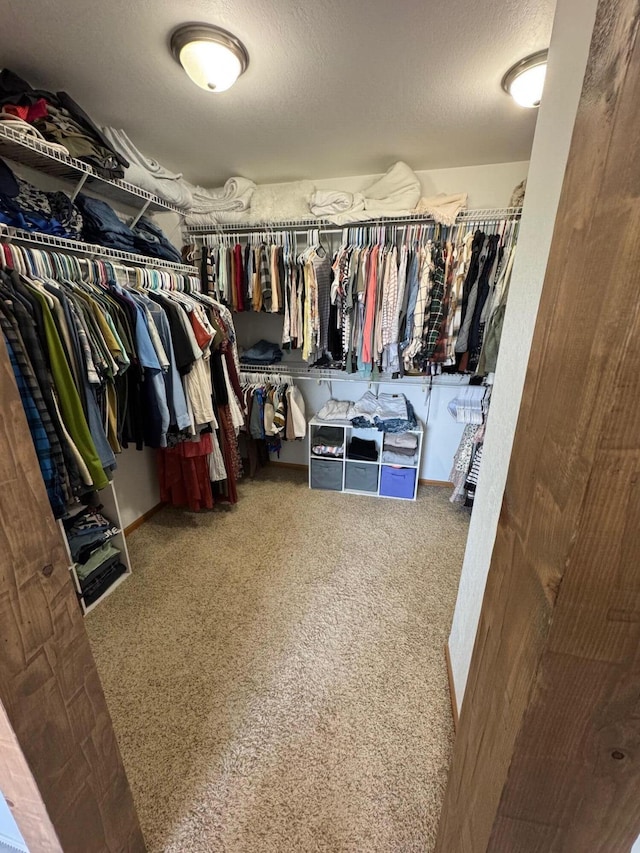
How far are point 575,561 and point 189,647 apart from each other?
5.56 ft

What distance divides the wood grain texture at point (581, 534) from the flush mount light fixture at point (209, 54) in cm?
147

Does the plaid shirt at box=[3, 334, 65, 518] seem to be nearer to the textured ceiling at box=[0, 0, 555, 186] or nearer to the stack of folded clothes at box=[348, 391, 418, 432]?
the textured ceiling at box=[0, 0, 555, 186]

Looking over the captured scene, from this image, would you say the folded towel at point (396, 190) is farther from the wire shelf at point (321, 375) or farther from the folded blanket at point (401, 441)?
the folded blanket at point (401, 441)

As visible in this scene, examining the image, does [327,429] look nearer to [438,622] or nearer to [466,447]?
[466,447]

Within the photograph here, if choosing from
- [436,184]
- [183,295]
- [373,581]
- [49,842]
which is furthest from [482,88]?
[49,842]

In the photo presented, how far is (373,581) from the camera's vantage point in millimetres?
1921

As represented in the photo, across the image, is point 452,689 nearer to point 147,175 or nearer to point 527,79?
point 527,79

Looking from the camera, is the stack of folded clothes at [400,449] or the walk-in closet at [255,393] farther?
the stack of folded clothes at [400,449]

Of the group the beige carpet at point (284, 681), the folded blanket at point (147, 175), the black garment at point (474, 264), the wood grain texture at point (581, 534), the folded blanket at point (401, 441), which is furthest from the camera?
the folded blanket at point (401, 441)

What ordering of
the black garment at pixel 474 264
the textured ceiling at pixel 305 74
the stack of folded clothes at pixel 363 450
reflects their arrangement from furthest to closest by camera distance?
the stack of folded clothes at pixel 363 450 < the black garment at pixel 474 264 < the textured ceiling at pixel 305 74

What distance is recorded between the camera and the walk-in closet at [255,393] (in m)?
0.85

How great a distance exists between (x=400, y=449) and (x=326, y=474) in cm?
64

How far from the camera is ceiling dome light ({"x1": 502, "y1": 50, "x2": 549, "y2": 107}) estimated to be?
136 cm

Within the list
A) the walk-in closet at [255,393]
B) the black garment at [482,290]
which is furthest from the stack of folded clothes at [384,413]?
the black garment at [482,290]
